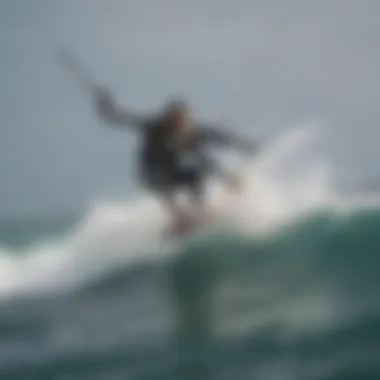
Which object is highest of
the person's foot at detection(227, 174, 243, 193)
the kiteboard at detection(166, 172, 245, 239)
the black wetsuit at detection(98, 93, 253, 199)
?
the black wetsuit at detection(98, 93, 253, 199)

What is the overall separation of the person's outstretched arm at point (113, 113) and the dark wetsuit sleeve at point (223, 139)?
0.10 m

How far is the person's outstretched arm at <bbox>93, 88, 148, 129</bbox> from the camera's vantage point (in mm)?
1474

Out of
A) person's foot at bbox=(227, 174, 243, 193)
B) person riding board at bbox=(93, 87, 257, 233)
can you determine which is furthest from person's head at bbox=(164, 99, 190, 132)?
person's foot at bbox=(227, 174, 243, 193)

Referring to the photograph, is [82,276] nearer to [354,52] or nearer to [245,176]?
[245,176]

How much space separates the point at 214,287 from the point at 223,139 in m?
0.23

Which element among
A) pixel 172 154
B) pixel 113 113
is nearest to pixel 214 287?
pixel 172 154

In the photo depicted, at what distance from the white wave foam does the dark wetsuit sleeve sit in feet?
0.09

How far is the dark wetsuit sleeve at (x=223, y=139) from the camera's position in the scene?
1.45 meters

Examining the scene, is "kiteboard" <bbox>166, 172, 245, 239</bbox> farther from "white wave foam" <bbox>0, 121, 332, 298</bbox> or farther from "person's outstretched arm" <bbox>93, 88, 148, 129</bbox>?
"person's outstretched arm" <bbox>93, 88, 148, 129</bbox>

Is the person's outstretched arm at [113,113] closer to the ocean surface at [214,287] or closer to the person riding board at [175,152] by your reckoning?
the person riding board at [175,152]

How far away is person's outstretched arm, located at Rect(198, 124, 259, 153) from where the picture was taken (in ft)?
4.76

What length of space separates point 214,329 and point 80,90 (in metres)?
0.44

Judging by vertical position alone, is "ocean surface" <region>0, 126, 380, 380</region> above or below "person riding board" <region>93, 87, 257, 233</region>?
below

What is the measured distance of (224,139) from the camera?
4.77 ft
